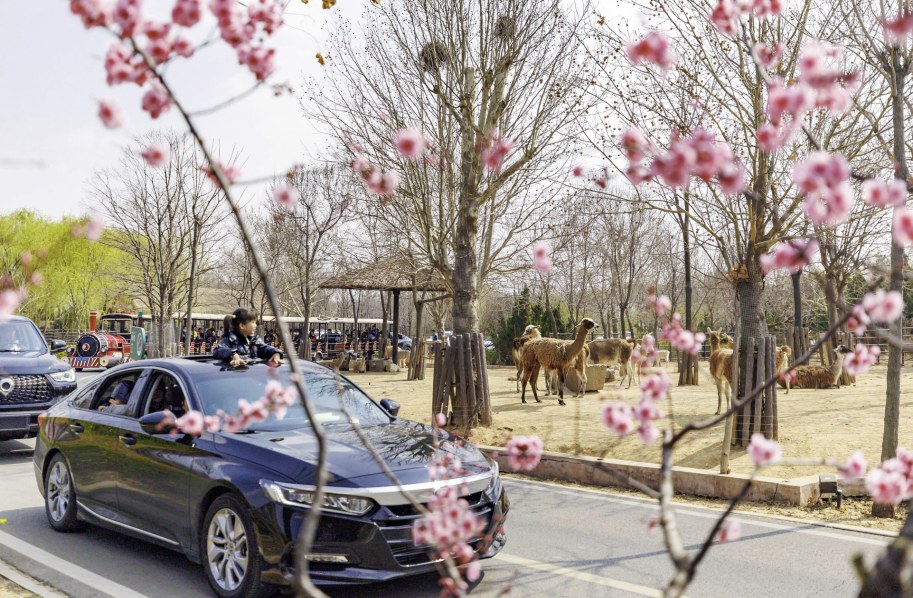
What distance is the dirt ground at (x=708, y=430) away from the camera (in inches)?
436

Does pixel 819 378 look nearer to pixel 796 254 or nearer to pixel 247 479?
pixel 247 479

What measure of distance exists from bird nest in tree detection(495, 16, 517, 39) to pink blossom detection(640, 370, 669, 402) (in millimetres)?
12131

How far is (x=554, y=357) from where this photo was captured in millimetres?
18469

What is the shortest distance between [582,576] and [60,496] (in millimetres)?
4815

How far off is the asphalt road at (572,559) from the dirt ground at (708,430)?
4.05 ft

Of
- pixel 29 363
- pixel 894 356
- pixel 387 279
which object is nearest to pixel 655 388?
pixel 894 356

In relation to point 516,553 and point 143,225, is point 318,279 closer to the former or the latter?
point 143,225

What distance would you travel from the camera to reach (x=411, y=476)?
5.63 meters

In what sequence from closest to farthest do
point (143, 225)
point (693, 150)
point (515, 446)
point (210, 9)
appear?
1. point (693, 150)
2. point (210, 9)
3. point (515, 446)
4. point (143, 225)

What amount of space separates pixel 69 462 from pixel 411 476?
393 centimetres

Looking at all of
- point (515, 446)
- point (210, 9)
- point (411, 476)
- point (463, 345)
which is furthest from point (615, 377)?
point (210, 9)

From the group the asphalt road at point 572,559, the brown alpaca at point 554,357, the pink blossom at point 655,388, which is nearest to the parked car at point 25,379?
the asphalt road at point 572,559

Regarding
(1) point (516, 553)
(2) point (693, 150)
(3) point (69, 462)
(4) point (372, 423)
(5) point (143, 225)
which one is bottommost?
(1) point (516, 553)

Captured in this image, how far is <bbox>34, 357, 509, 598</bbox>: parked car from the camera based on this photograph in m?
→ 5.43
